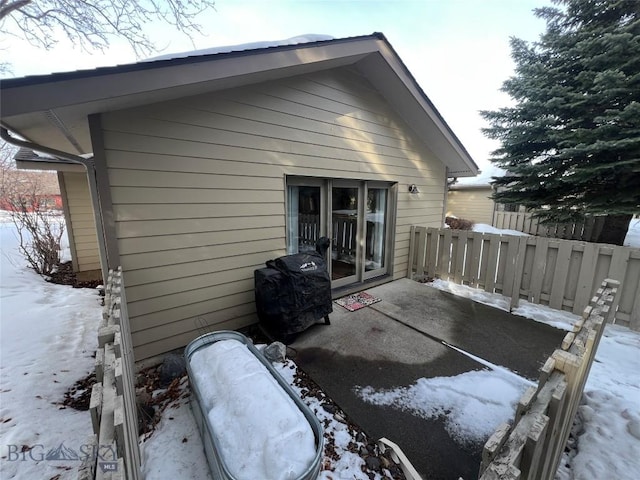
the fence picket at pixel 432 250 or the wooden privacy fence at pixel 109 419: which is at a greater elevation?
the wooden privacy fence at pixel 109 419

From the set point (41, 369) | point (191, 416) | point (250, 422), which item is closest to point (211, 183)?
point (191, 416)

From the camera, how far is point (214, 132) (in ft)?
9.58

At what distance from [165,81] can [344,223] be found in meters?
3.15

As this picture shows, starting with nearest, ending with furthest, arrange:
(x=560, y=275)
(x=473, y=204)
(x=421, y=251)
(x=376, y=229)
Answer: (x=560, y=275)
(x=376, y=229)
(x=421, y=251)
(x=473, y=204)

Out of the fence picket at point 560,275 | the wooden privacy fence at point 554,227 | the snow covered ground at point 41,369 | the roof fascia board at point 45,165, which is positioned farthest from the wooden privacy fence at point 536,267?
the roof fascia board at point 45,165

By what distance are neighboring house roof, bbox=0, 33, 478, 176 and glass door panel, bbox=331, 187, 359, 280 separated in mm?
1827

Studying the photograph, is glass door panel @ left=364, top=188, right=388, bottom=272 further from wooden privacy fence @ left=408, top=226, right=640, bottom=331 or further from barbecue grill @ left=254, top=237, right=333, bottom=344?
barbecue grill @ left=254, top=237, right=333, bottom=344

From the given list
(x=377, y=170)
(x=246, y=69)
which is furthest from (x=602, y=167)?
(x=246, y=69)

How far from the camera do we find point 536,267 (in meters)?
3.81

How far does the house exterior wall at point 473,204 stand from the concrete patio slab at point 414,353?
1313cm

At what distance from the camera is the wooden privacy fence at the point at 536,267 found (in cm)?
319

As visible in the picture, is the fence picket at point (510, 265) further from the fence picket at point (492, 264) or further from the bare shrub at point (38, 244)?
the bare shrub at point (38, 244)

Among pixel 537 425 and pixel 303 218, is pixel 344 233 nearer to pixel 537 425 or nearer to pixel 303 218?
pixel 303 218

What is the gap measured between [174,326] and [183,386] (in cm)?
69
